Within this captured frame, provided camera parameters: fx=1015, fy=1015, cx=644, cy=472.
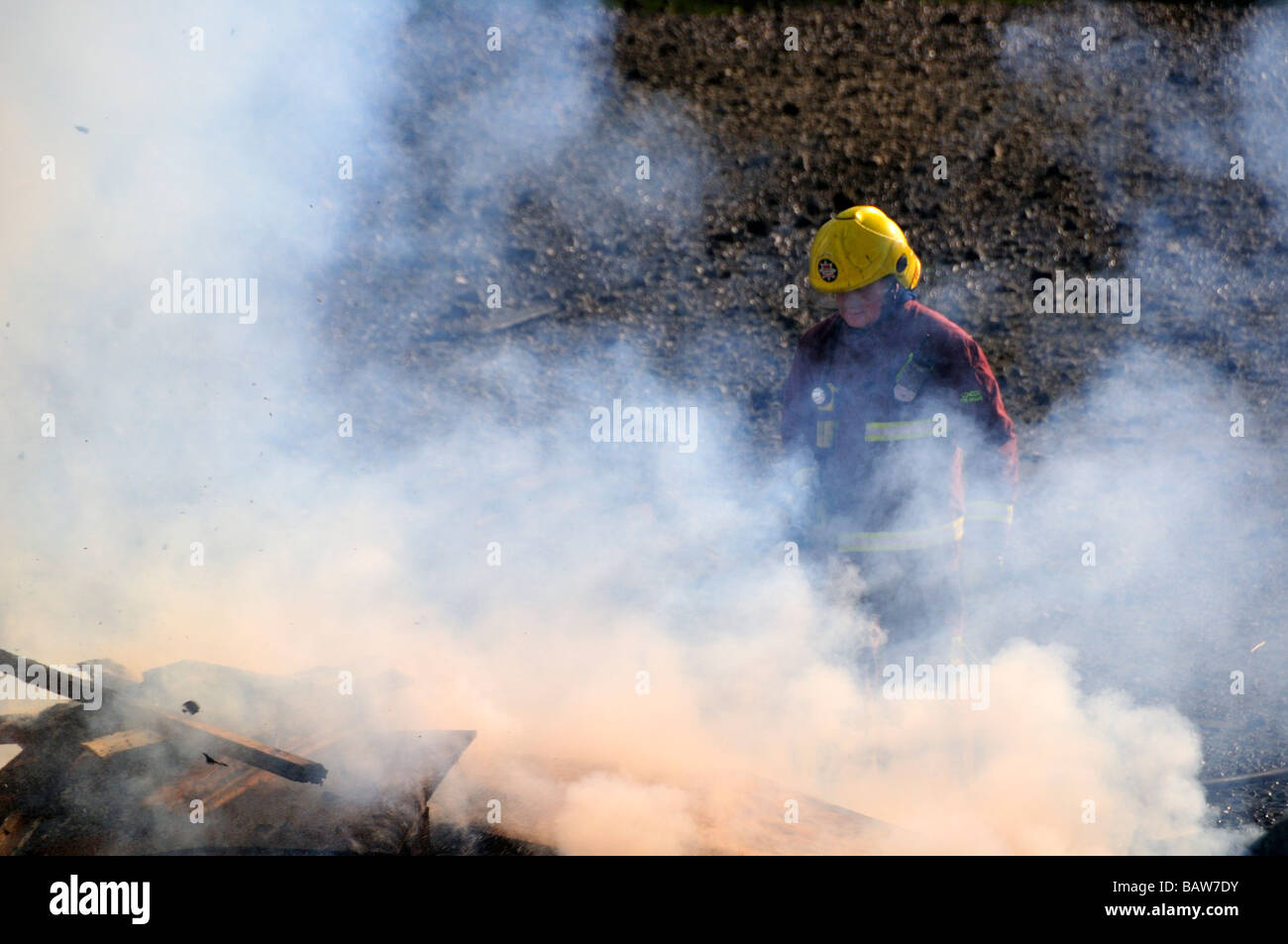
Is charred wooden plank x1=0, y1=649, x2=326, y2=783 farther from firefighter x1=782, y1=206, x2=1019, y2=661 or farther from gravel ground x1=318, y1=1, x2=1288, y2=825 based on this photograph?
gravel ground x1=318, y1=1, x2=1288, y2=825

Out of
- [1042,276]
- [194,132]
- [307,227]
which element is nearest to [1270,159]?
[1042,276]

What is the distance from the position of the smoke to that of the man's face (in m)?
1.23

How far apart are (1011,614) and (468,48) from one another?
627 centimetres

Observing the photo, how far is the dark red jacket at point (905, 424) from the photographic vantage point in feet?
12.2

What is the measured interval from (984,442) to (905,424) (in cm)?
29

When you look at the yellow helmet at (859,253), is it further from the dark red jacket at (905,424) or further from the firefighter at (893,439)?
the dark red jacket at (905,424)

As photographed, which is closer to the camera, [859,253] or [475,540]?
[859,253]

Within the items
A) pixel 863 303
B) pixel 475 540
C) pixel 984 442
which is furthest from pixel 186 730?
pixel 984 442

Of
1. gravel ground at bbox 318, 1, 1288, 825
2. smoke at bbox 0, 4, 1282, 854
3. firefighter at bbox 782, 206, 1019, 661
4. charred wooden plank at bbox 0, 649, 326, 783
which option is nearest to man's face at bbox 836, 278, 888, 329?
firefighter at bbox 782, 206, 1019, 661

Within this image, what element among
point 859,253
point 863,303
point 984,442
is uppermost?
point 859,253

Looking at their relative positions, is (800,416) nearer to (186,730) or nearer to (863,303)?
(863,303)

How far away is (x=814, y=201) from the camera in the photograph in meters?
9.29

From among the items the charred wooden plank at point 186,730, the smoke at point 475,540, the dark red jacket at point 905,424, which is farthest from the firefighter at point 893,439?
the charred wooden plank at point 186,730

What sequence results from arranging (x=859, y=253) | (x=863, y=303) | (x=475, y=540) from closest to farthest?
(x=859, y=253) → (x=863, y=303) → (x=475, y=540)
